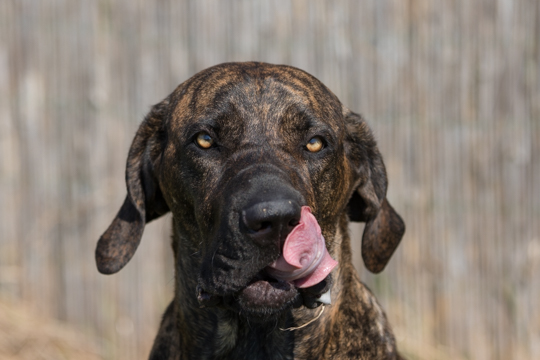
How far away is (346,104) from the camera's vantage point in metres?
5.84

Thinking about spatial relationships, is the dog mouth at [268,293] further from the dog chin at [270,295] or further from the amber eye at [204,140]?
the amber eye at [204,140]

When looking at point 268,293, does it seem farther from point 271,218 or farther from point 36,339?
point 36,339

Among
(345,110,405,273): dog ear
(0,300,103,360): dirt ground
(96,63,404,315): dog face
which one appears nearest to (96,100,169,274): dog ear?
(96,63,404,315): dog face

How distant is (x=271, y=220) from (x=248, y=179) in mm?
275

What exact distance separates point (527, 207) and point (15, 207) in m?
4.35

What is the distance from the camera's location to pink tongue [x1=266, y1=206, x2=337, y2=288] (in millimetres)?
2549

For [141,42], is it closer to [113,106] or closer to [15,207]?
[113,106]

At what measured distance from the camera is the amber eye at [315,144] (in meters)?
3.26

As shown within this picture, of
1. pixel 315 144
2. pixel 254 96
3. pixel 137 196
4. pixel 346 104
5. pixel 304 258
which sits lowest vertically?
pixel 304 258

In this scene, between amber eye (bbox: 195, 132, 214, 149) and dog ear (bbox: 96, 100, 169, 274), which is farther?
dog ear (bbox: 96, 100, 169, 274)

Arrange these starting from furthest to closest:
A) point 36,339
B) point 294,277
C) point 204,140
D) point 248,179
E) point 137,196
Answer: point 36,339 < point 137,196 < point 204,140 < point 248,179 < point 294,277

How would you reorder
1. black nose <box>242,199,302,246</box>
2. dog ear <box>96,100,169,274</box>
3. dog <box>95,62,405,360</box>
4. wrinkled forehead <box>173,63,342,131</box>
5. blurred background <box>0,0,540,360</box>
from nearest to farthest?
1. black nose <box>242,199,302,246</box>
2. dog <box>95,62,405,360</box>
3. wrinkled forehead <box>173,63,342,131</box>
4. dog ear <box>96,100,169,274</box>
5. blurred background <box>0,0,540,360</box>

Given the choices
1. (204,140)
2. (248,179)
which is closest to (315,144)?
(204,140)

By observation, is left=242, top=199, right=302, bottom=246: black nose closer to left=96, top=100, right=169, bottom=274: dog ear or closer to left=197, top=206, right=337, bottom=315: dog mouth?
left=197, top=206, right=337, bottom=315: dog mouth
